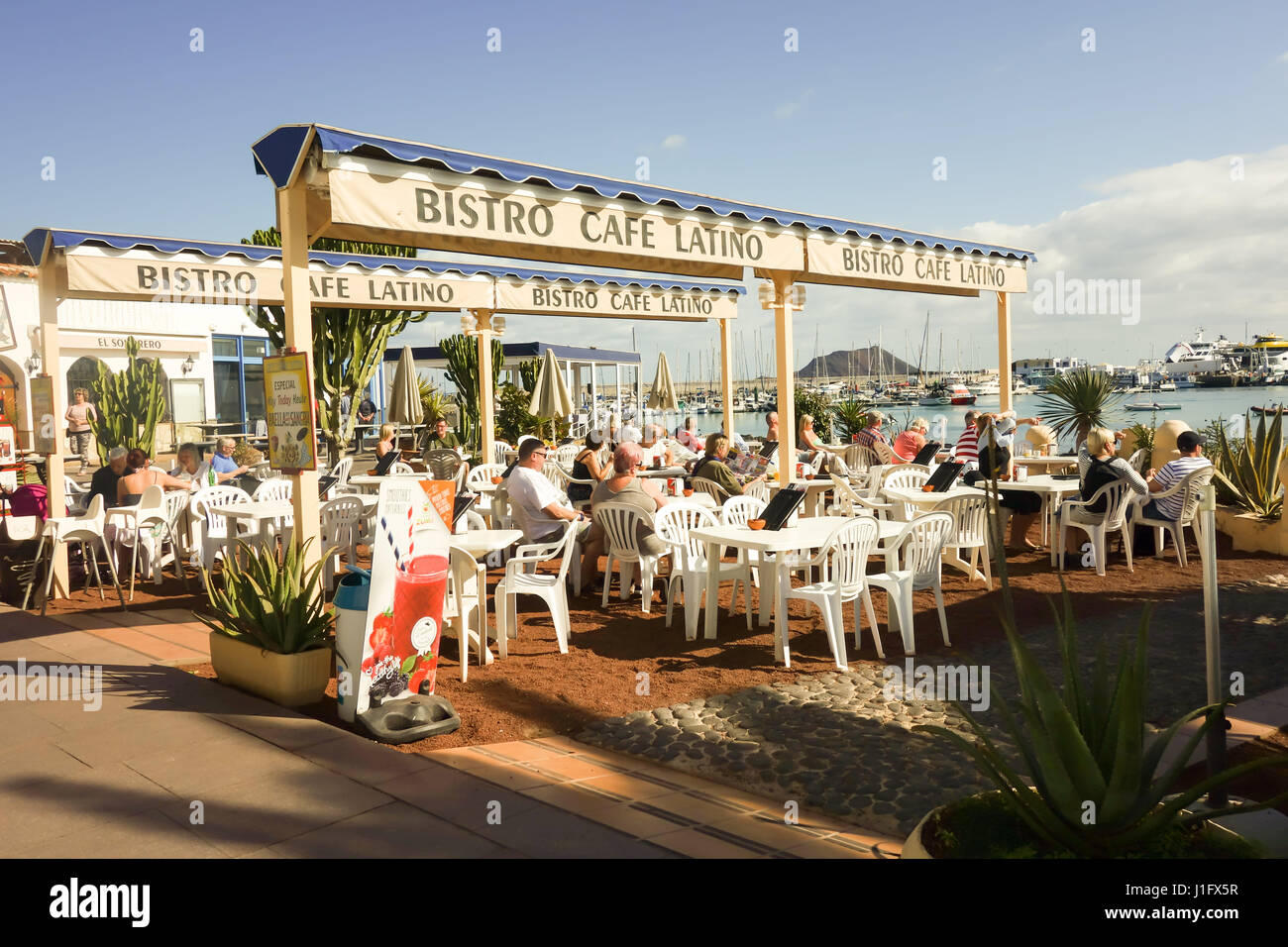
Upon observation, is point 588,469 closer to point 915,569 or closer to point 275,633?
point 915,569

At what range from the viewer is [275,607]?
452 cm

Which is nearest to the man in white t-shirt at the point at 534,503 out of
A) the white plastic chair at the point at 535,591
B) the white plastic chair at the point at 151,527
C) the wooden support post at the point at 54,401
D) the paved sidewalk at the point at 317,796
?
the white plastic chair at the point at 535,591

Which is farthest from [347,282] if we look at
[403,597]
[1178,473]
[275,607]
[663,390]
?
[663,390]

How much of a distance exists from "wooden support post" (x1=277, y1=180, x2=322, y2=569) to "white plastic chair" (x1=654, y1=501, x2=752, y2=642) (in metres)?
2.20

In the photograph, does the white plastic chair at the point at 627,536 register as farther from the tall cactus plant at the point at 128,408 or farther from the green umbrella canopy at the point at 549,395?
the tall cactus plant at the point at 128,408

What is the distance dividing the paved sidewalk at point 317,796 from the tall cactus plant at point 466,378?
13.7 meters

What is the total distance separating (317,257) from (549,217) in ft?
13.0

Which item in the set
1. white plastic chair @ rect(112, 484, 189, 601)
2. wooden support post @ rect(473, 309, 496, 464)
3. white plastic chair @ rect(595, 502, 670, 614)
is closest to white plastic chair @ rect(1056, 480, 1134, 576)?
white plastic chair @ rect(595, 502, 670, 614)

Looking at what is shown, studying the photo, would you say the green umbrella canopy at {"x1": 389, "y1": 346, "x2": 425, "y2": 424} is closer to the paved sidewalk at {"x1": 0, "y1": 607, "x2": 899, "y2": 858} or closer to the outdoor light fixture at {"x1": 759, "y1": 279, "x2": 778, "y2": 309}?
the outdoor light fixture at {"x1": 759, "y1": 279, "x2": 778, "y2": 309}

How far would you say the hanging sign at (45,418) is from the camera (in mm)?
7277
